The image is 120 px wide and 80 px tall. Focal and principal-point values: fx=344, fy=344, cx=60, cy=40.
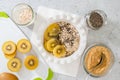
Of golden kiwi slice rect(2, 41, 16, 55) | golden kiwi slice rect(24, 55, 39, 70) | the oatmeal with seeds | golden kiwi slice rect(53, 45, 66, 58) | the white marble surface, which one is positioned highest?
the white marble surface

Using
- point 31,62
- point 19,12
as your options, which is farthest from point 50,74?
point 19,12

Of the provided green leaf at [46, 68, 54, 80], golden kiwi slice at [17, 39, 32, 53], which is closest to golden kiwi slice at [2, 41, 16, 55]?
golden kiwi slice at [17, 39, 32, 53]

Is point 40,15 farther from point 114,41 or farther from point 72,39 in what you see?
point 114,41

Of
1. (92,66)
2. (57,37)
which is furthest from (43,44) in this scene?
(92,66)

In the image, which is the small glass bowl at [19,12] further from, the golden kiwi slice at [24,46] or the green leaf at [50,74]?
the green leaf at [50,74]

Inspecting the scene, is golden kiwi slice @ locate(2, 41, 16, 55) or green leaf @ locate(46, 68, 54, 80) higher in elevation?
golden kiwi slice @ locate(2, 41, 16, 55)

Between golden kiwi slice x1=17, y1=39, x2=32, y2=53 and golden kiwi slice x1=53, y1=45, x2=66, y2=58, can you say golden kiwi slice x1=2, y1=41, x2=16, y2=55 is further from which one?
golden kiwi slice x1=53, y1=45, x2=66, y2=58
